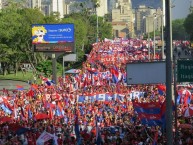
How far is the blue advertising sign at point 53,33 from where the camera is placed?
45.5 metres

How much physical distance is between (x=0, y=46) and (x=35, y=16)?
7.41 meters

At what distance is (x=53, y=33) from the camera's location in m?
45.6

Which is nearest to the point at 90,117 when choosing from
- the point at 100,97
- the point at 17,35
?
the point at 100,97

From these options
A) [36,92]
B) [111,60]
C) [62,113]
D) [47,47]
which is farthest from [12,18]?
[62,113]

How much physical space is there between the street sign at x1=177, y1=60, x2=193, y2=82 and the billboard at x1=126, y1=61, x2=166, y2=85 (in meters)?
0.33

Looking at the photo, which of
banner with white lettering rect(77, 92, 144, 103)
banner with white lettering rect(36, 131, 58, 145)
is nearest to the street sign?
banner with white lettering rect(36, 131, 58, 145)

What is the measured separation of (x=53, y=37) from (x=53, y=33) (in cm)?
34

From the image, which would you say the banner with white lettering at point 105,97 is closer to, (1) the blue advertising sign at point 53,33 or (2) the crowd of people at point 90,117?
(2) the crowd of people at point 90,117

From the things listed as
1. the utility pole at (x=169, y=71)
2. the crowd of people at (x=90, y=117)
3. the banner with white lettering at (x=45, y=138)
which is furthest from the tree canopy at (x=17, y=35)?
the utility pole at (x=169, y=71)

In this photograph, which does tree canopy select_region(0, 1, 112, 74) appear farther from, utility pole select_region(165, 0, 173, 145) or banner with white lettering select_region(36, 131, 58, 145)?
utility pole select_region(165, 0, 173, 145)

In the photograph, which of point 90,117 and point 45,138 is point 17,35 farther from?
point 45,138

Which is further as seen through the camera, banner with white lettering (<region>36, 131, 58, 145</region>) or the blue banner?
the blue banner

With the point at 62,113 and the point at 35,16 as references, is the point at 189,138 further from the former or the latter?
the point at 35,16

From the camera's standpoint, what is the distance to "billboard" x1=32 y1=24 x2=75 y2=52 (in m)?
45.5
